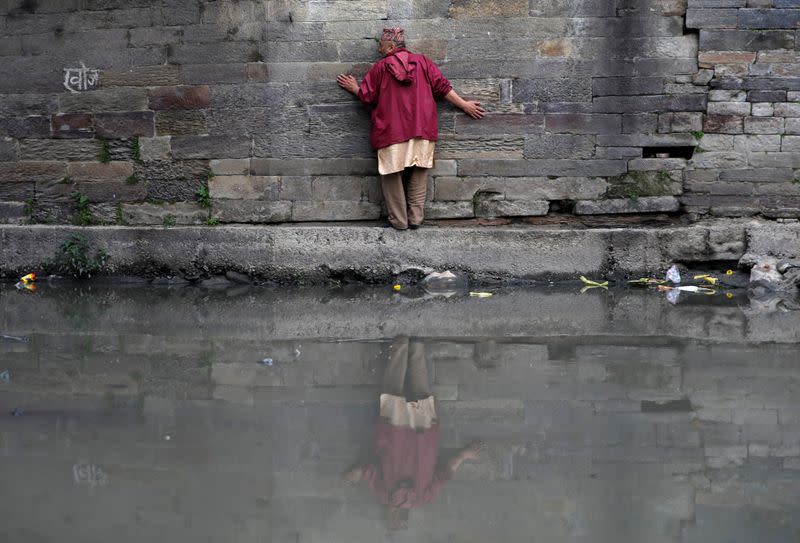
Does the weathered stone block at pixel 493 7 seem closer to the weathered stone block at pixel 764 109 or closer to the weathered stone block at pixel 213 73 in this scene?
the weathered stone block at pixel 213 73

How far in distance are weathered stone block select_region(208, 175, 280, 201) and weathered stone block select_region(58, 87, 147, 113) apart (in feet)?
2.84

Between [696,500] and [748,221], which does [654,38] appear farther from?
[696,500]

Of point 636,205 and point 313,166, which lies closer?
point 636,205

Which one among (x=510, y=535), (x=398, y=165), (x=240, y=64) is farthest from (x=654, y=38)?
(x=510, y=535)

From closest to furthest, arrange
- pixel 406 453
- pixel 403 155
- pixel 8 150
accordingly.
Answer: pixel 406 453 → pixel 403 155 → pixel 8 150

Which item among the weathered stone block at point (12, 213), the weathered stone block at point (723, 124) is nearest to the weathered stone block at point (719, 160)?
the weathered stone block at point (723, 124)

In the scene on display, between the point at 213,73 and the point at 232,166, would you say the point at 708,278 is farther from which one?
the point at 213,73

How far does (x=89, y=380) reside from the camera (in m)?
4.93

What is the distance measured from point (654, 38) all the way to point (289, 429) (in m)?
5.05

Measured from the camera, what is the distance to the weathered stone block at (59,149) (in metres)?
8.31

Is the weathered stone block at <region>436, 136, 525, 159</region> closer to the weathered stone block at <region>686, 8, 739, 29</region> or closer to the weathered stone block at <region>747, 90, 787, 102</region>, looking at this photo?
the weathered stone block at <region>686, 8, 739, 29</region>

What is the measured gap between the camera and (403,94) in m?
7.63

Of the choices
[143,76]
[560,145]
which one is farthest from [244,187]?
[560,145]

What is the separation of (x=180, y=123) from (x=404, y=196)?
1947 mm
